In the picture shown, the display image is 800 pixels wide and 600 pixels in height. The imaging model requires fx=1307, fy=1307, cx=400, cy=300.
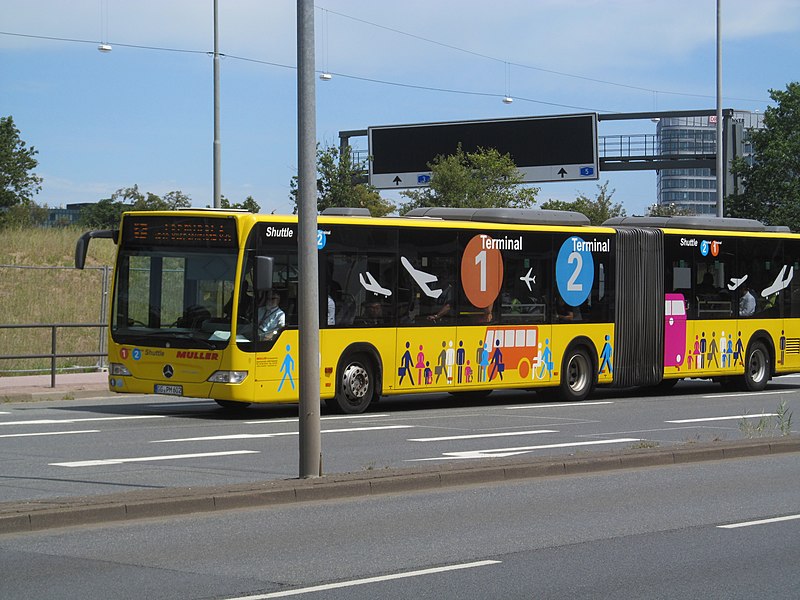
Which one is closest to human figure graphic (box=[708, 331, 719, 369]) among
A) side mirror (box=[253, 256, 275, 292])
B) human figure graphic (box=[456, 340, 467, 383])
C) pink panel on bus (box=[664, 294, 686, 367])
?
pink panel on bus (box=[664, 294, 686, 367])

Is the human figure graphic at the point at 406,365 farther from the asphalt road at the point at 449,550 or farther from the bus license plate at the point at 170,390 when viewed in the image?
the asphalt road at the point at 449,550

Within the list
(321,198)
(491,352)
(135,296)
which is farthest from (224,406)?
(321,198)

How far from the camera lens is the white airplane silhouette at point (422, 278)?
69.7ft

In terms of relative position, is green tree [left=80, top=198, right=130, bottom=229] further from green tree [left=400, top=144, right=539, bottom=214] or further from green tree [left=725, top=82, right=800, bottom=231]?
green tree [left=725, top=82, right=800, bottom=231]

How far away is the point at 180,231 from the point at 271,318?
1942mm

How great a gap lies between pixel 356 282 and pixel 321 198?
90.4 ft

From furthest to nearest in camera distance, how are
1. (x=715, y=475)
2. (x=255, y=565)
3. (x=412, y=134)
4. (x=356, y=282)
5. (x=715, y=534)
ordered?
(x=412, y=134) < (x=356, y=282) < (x=715, y=475) < (x=715, y=534) < (x=255, y=565)

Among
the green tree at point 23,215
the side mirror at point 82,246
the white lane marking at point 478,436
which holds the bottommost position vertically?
the white lane marking at point 478,436

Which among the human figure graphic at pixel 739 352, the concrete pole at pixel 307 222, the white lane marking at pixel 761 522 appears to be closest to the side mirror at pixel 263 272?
the concrete pole at pixel 307 222

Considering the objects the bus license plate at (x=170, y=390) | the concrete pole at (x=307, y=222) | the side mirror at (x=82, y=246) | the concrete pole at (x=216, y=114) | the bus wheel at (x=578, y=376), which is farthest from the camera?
the concrete pole at (x=216, y=114)

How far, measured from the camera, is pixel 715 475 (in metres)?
13.6

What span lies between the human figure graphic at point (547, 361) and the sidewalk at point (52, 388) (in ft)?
25.9

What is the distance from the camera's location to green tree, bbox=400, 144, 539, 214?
49281mm

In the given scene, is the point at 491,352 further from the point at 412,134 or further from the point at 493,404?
the point at 412,134
